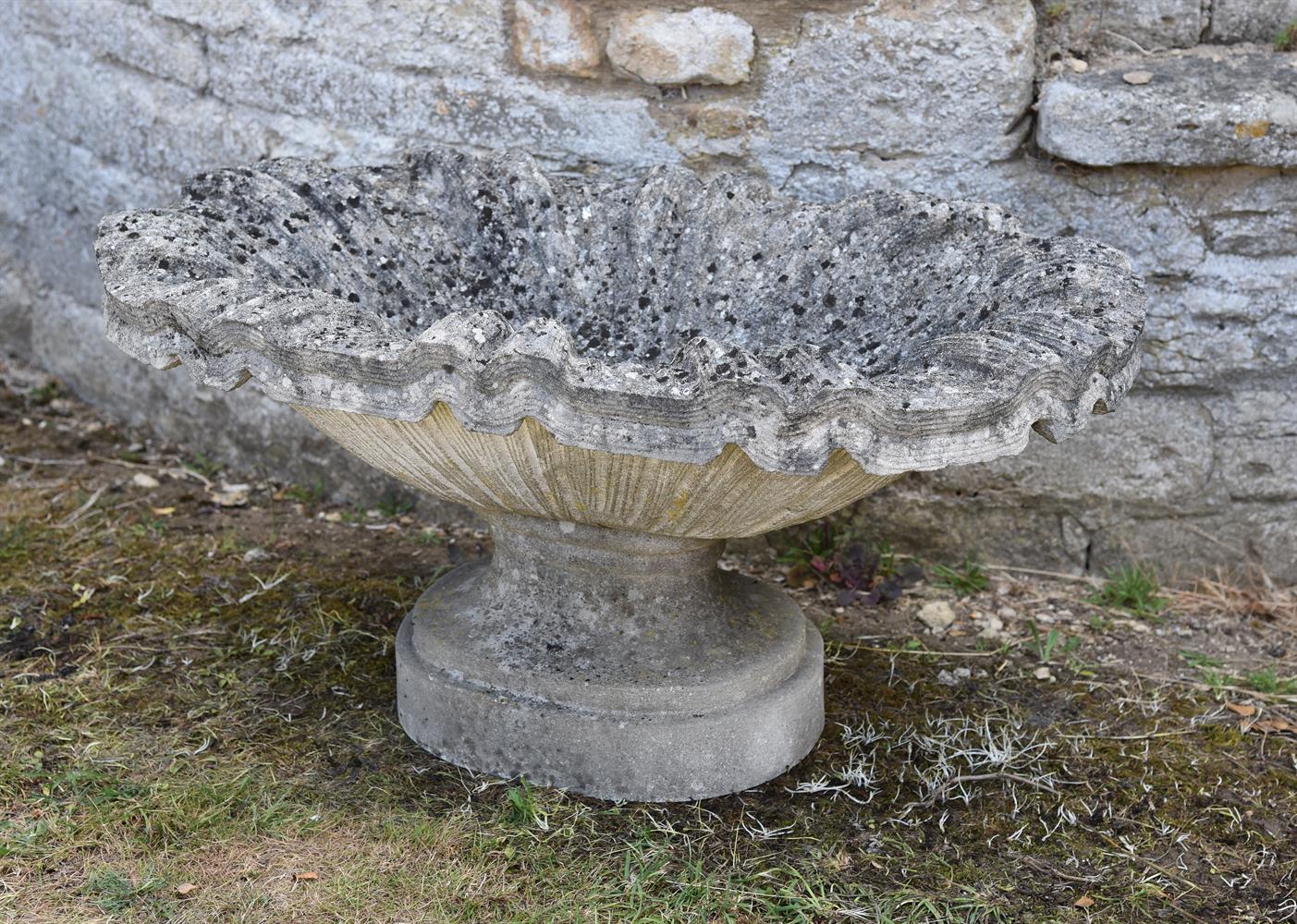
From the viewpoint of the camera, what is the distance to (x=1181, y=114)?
3.12 metres

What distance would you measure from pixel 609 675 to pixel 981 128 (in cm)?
147

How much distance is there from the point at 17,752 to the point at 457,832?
0.88 meters

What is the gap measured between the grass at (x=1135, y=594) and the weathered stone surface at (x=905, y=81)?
108 cm

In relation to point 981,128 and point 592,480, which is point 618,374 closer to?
point 592,480

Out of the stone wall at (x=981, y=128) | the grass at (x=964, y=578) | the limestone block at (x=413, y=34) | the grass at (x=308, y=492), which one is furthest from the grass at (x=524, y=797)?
the limestone block at (x=413, y=34)

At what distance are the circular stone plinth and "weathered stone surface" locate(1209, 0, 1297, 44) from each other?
1.64 meters

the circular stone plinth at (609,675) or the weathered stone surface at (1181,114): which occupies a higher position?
the weathered stone surface at (1181,114)

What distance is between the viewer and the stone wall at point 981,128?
3.18 metres

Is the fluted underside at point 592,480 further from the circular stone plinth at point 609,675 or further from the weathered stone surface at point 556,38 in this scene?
the weathered stone surface at point 556,38

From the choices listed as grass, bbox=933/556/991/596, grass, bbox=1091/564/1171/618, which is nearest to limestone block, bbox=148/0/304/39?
grass, bbox=933/556/991/596

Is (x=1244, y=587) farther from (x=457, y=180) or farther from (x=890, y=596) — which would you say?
(x=457, y=180)

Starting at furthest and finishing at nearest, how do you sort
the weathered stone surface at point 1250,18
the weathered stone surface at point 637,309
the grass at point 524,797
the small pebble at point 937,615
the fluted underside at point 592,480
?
Answer: the small pebble at point 937,615 < the weathered stone surface at point 1250,18 < the grass at point 524,797 < the fluted underside at point 592,480 < the weathered stone surface at point 637,309

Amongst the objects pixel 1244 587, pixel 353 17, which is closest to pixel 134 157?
pixel 353 17

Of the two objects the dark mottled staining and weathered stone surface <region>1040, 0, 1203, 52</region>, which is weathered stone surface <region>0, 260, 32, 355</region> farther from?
weathered stone surface <region>1040, 0, 1203, 52</region>
